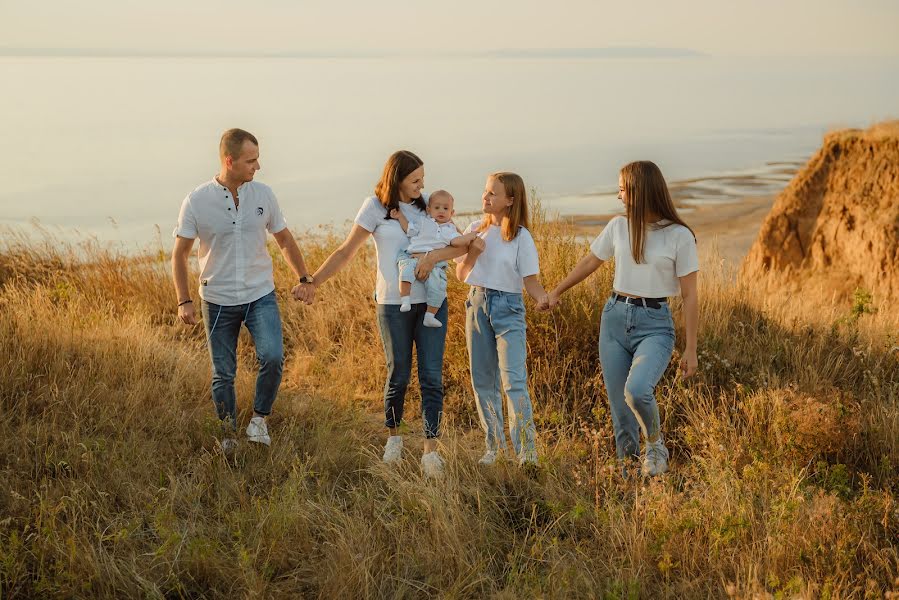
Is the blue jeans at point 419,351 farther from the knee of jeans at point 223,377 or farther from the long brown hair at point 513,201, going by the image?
the knee of jeans at point 223,377

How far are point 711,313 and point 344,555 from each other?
442 centimetres

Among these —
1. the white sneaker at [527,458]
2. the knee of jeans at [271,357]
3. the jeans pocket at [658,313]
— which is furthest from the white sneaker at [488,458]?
the knee of jeans at [271,357]

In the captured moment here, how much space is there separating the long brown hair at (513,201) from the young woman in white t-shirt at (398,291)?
30 centimetres

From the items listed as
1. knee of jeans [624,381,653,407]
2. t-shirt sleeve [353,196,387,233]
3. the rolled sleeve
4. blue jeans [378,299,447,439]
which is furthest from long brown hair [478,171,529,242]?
the rolled sleeve

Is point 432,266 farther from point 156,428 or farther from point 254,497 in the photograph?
point 156,428

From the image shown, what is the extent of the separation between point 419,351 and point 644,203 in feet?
4.92

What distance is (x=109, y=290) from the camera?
9516 millimetres

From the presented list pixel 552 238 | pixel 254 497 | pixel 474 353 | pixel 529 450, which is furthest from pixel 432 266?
pixel 552 238

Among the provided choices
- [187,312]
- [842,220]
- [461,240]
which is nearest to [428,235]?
[461,240]

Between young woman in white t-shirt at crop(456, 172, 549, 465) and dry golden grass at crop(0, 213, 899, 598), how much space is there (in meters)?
0.23

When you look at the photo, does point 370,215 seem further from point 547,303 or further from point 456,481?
point 456,481

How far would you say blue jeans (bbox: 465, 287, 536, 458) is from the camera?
4.91m

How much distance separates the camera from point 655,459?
4887 millimetres

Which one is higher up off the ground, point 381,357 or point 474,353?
point 474,353
